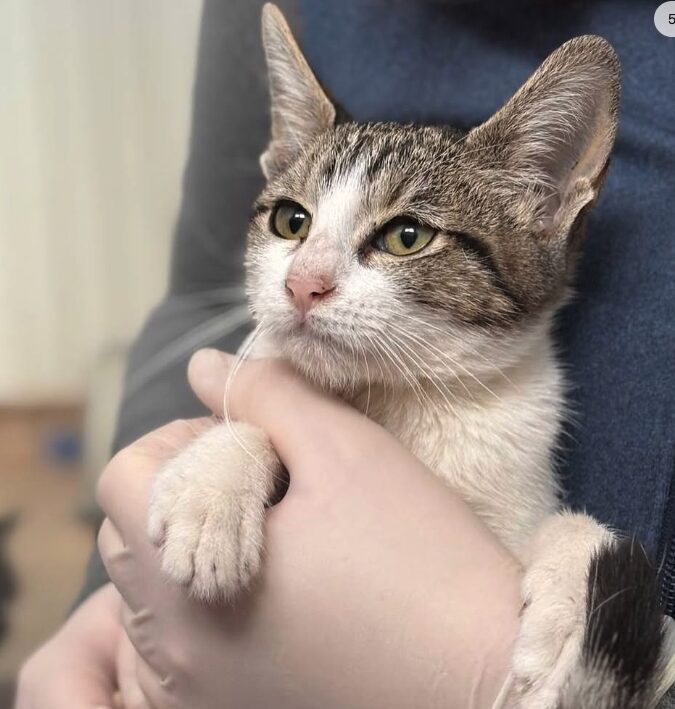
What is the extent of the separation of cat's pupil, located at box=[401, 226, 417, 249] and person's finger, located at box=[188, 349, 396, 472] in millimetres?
219

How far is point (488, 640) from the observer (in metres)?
0.71

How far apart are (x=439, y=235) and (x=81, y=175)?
158 centimetres

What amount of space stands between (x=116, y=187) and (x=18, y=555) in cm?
110

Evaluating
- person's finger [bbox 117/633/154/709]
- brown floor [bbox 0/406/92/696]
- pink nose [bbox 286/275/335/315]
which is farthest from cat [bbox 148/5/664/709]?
brown floor [bbox 0/406/92/696]

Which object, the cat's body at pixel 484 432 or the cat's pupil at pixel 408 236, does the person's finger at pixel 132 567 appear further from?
the cat's pupil at pixel 408 236

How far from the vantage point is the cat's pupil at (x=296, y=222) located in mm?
916

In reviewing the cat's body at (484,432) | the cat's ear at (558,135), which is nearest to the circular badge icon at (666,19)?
the cat's ear at (558,135)

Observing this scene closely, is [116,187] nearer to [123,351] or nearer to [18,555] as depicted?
[123,351]

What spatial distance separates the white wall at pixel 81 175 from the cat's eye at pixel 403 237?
0.97 m

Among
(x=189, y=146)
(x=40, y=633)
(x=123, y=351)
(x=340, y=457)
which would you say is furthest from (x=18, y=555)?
(x=340, y=457)

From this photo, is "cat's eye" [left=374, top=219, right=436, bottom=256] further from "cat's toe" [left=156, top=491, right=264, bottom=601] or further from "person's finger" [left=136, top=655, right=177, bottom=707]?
"person's finger" [left=136, top=655, right=177, bottom=707]

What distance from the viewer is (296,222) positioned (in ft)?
3.02

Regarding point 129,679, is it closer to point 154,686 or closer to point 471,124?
point 154,686

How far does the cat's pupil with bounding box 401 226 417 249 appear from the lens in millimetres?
849
